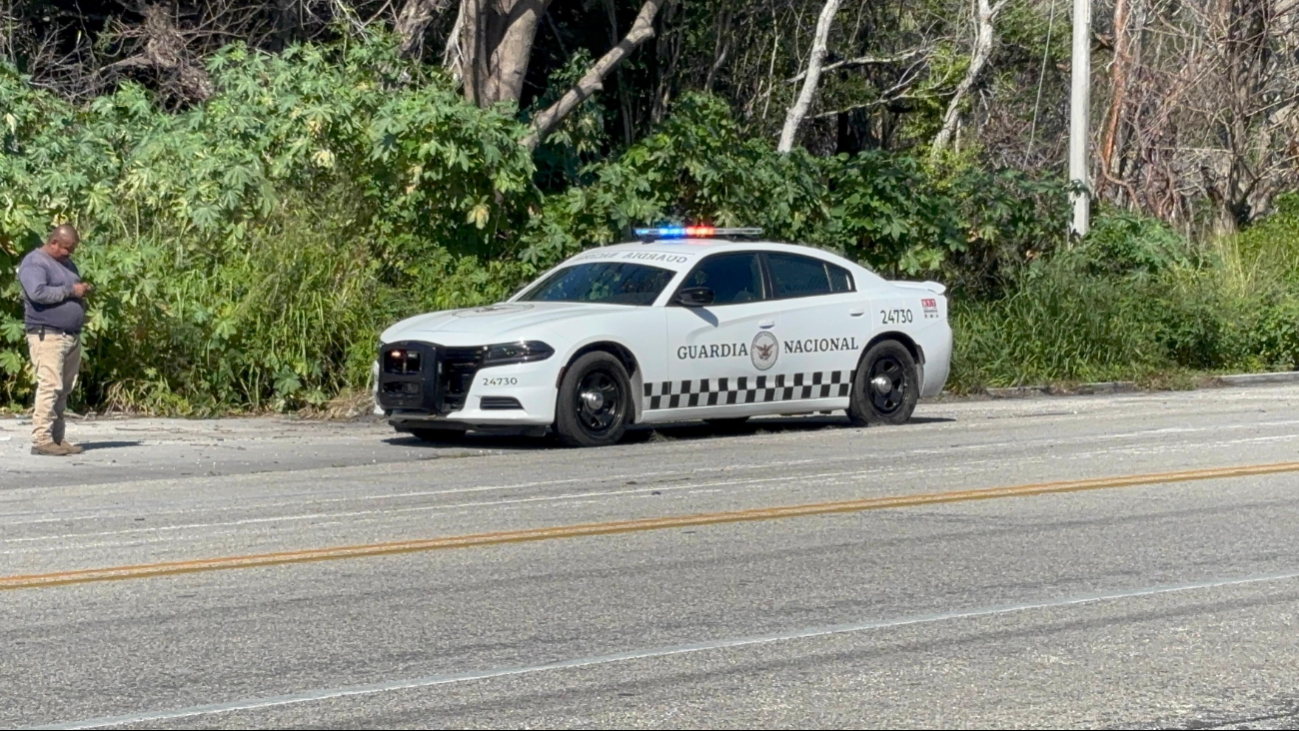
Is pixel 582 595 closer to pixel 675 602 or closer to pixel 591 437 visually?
pixel 675 602

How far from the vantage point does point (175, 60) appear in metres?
26.2

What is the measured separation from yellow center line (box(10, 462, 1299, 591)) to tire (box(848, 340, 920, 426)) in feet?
13.4

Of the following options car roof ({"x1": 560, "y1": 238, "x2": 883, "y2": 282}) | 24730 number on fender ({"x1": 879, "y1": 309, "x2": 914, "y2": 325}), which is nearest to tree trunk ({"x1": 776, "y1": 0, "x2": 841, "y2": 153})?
24730 number on fender ({"x1": 879, "y1": 309, "x2": 914, "y2": 325})

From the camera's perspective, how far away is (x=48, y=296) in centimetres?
1404

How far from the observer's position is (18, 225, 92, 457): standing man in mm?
14086

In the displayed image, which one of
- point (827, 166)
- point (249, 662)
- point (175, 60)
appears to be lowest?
point (249, 662)

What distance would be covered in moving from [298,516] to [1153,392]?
13574 millimetres

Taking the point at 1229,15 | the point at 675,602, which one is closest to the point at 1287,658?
the point at 675,602

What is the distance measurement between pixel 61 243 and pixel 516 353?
3477mm

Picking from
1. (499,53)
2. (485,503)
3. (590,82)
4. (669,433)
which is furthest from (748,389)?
(499,53)

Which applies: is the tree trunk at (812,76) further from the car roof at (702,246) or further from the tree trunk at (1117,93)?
the car roof at (702,246)

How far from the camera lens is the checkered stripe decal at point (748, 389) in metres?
15.0

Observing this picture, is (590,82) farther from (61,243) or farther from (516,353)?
(61,243)

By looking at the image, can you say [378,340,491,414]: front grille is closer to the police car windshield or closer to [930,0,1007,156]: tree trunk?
the police car windshield
